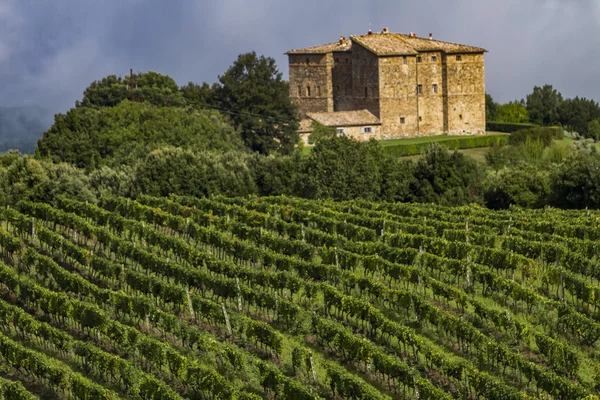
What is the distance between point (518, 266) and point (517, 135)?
1531 inches

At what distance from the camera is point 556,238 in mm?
30109

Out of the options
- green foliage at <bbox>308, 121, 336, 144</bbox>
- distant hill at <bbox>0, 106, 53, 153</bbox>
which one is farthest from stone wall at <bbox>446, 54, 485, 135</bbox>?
distant hill at <bbox>0, 106, 53, 153</bbox>

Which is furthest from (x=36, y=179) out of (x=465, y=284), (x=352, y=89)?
(x=352, y=89)

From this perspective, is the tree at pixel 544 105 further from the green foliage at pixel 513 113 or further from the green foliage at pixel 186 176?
the green foliage at pixel 186 176

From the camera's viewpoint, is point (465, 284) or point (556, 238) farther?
point (556, 238)

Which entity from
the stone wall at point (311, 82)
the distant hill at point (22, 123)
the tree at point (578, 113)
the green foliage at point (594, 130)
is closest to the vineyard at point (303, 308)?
the stone wall at point (311, 82)

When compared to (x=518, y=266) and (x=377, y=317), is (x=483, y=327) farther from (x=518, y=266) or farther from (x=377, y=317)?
(x=518, y=266)

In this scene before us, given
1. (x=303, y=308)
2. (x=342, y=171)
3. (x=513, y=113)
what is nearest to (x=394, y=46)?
(x=342, y=171)

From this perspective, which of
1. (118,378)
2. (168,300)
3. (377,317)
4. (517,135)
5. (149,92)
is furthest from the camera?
(149,92)

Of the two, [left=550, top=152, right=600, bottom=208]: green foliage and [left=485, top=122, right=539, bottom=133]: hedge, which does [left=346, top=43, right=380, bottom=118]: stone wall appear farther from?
[left=550, top=152, right=600, bottom=208]: green foliage

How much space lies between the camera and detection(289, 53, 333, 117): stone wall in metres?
72.6

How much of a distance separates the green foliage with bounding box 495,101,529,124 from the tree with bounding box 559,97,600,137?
3359 mm

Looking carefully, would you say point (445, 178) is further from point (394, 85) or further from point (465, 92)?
point (465, 92)

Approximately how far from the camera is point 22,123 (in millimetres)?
134750
